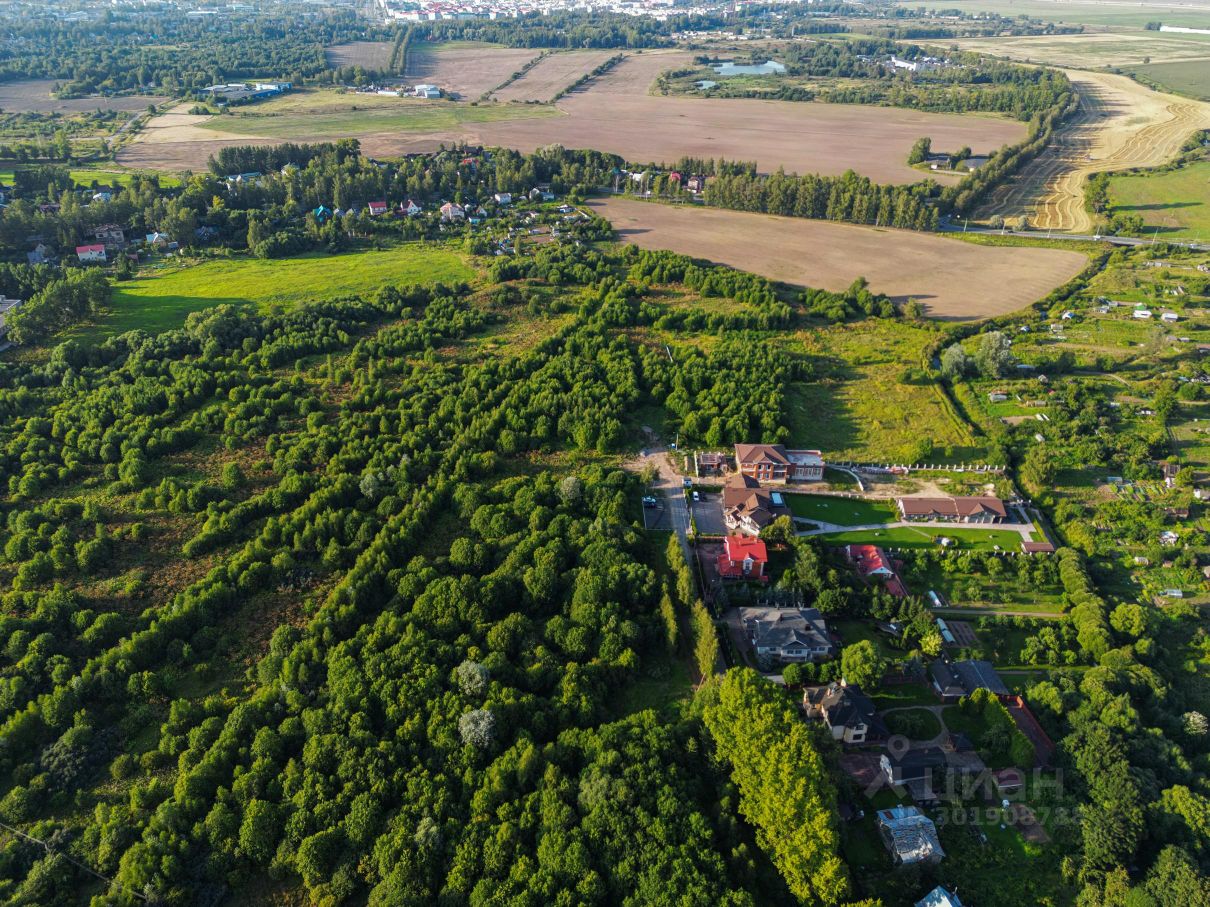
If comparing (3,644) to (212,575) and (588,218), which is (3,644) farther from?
(588,218)

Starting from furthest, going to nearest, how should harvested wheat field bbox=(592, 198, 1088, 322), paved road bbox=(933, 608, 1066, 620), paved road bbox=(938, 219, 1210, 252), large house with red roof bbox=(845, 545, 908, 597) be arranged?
paved road bbox=(938, 219, 1210, 252) < harvested wheat field bbox=(592, 198, 1088, 322) < large house with red roof bbox=(845, 545, 908, 597) < paved road bbox=(933, 608, 1066, 620)

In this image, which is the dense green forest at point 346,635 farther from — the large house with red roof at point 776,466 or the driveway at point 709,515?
the driveway at point 709,515

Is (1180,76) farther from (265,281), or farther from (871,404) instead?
(265,281)

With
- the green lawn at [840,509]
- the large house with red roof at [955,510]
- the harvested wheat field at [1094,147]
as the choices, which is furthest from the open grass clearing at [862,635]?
the harvested wheat field at [1094,147]

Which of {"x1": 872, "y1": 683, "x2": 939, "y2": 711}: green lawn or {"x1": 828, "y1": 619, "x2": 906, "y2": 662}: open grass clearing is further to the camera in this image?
{"x1": 828, "y1": 619, "x2": 906, "y2": 662}: open grass clearing

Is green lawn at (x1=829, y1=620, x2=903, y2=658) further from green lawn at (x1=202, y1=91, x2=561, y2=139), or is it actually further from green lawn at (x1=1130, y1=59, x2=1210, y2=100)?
green lawn at (x1=1130, y1=59, x2=1210, y2=100)

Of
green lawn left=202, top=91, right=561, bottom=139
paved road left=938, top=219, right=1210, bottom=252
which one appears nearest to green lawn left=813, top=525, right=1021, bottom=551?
paved road left=938, top=219, right=1210, bottom=252
